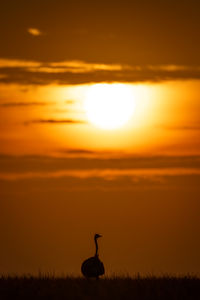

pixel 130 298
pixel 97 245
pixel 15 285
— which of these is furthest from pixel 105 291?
pixel 97 245

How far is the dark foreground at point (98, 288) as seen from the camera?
23281 mm

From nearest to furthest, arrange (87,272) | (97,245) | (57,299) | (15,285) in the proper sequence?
(57,299)
(15,285)
(87,272)
(97,245)

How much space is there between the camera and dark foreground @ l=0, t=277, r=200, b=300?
2328 cm

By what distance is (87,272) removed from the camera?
27891 millimetres

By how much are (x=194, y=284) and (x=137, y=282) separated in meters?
1.84

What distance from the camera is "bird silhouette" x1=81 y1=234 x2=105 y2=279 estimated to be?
27.8 meters

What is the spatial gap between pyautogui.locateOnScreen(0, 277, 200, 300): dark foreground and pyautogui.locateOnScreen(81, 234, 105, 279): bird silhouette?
1.08m

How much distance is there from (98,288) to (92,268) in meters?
3.74

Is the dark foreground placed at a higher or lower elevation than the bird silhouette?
lower

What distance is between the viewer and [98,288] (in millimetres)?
24156

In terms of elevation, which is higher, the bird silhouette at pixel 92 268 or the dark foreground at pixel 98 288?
the bird silhouette at pixel 92 268

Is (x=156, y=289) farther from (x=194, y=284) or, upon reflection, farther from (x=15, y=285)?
(x=15, y=285)

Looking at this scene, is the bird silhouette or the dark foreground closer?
the dark foreground

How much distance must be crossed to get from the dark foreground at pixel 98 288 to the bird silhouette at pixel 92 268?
1083 mm
